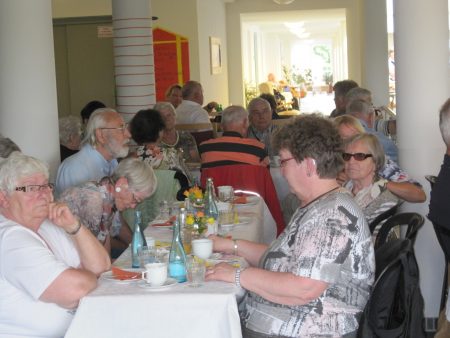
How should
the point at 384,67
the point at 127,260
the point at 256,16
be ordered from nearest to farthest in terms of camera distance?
the point at 127,260, the point at 384,67, the point at 256,16

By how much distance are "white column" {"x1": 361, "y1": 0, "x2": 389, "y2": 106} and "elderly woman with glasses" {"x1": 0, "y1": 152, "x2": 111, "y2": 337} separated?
7.36 meters

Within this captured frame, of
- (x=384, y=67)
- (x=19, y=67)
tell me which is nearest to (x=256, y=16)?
(x=384, y=67)

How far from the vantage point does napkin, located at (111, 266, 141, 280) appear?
9.07 feet

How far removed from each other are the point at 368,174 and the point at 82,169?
1.56 meters

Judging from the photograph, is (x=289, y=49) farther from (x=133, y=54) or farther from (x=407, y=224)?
(x=407, y=224)

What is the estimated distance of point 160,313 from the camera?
8.38 ft


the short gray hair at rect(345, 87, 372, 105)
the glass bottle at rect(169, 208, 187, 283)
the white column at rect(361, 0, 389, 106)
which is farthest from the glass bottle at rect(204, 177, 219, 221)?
the white column at rect(361, 0, 389, 106)

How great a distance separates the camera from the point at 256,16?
15.7 metres

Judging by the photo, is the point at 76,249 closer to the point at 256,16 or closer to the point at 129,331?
the point at 129,331

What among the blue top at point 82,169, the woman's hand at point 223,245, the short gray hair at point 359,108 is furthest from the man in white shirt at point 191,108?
the woman's hand at point 223,245

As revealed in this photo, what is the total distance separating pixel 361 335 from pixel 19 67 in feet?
9.58

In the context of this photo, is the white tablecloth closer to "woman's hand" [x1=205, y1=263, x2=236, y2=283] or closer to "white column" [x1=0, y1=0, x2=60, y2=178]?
"woman's hand" [x1=205, y1=263, x2=236, y2=283]

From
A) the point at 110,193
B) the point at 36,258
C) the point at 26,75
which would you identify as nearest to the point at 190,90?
the point at 26,75

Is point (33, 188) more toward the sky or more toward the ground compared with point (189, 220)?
more toward the sky
